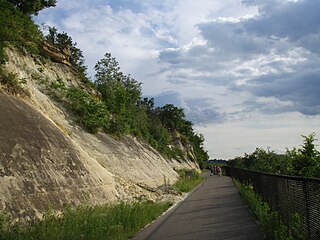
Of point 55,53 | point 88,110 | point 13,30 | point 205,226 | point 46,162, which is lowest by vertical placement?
point 205,226

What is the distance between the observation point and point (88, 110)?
27.6 m

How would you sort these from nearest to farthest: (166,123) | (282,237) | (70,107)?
(282,237) < (70,107) < (166,123)

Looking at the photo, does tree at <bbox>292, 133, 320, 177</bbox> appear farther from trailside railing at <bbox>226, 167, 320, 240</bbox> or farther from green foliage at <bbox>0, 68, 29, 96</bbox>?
green foliage at <bbox>0, 68, 29, 96</bbox>

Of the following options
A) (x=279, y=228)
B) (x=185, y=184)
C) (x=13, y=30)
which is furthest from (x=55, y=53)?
(x=279, y=228)

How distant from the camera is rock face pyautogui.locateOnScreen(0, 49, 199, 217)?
12055 millimetres

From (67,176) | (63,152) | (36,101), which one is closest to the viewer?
(67,176)

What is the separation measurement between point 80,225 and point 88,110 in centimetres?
1807

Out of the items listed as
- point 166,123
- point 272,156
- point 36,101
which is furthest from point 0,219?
point 166,123

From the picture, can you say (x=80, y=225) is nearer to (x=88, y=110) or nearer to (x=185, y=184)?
(x=88, y=110)

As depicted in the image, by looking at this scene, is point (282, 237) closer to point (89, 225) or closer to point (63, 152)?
point (89, 225)

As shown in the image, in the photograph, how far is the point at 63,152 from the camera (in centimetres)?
1647

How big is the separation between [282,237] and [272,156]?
35.3 meters

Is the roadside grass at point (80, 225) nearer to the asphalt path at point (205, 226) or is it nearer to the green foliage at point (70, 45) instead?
the asphalt path at point (205, 226)

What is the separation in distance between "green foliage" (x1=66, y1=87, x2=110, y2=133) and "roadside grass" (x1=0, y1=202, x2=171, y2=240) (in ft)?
43.2
